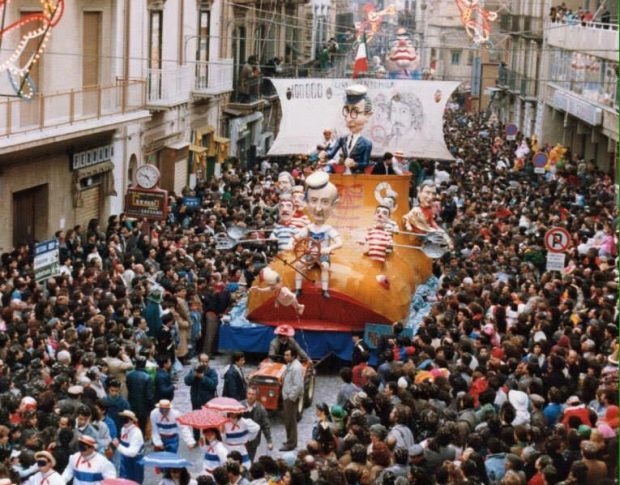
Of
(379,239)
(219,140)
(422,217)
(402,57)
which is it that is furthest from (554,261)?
(402,57)

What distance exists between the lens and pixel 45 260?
71.3 feet

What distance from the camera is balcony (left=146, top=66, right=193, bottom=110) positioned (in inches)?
1407

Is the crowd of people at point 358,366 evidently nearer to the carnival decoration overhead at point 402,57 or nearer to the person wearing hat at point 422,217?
the person wearing hat at point 422,217

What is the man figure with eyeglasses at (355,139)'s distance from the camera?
2533 cm

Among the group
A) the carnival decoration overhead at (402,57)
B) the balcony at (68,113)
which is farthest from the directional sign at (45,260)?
the carnival decoration overhead at (402,57)

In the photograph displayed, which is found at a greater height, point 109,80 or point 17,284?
point 109,80

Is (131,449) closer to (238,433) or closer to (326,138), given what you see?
(238,433)

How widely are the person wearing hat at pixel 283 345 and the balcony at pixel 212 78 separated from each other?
22435 mm

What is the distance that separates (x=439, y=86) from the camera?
3653 cm

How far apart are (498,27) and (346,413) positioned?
63.8 m

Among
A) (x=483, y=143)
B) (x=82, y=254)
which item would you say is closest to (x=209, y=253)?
(x=82, y=254)

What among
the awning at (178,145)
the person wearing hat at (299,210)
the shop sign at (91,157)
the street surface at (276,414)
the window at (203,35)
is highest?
the window at (203,35)

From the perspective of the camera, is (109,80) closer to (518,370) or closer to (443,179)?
(443,179)

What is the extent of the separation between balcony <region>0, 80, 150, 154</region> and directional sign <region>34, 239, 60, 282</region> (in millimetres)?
5006
